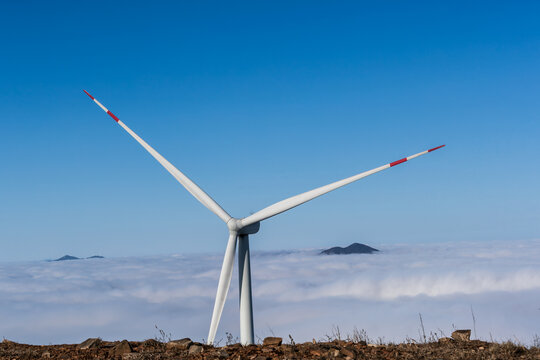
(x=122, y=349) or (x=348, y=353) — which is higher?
(x=122, y=349)

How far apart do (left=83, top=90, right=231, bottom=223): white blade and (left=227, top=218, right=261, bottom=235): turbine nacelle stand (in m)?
0.50

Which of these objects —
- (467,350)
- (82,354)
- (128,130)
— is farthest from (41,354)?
(467,350)

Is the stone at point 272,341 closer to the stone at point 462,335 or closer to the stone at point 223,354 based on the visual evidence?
the stone at point 223,354

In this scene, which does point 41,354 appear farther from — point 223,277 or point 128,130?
point 128,130

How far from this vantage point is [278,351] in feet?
68.3

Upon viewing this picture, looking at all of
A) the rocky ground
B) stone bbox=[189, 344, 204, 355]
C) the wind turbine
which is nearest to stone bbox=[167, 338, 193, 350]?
the rocky ground

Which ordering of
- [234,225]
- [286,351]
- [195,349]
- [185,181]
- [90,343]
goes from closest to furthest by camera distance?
[286,351], [195,349], [90,343], [234,225], [185,181]

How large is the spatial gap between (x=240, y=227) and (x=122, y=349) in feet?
24.5

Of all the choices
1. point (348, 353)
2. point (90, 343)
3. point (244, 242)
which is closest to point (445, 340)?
point (348, 353)

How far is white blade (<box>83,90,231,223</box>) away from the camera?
2728cm

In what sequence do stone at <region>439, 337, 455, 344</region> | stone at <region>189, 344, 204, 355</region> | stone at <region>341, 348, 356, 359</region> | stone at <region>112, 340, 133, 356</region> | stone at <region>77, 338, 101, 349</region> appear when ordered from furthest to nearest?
stone at <region>439, 337, 455, 344</region>
stone at <region>77, 338, 101, 349</region>
stone at <region>112, 340, 133, 356</region>
stone at <region>189, 344, 204, 355</region>
stone at <region>341, 348, 356, 359</region>

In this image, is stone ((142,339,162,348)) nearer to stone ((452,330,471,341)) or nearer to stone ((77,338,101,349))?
stone ((77,338,101,349))

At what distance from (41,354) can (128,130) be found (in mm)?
Answer: 11995

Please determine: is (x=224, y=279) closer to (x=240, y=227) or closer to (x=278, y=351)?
(x=240, y=227)
